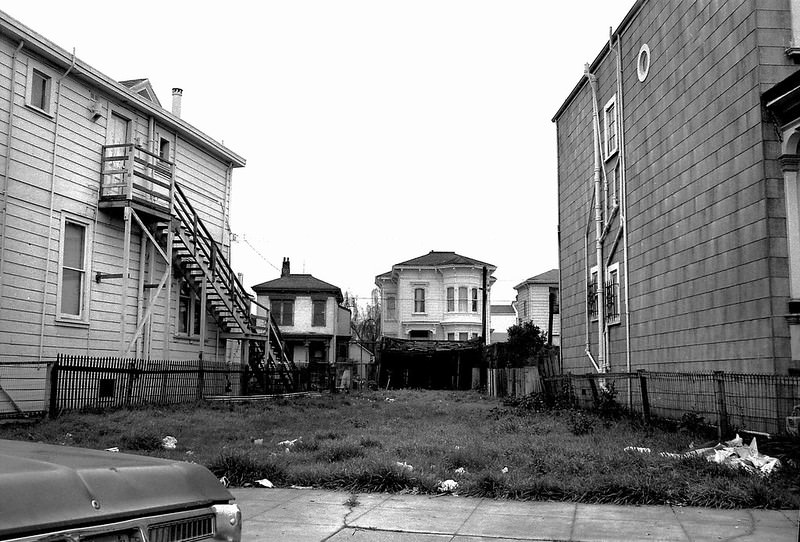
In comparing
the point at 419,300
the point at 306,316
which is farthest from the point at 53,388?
the point at 419,300

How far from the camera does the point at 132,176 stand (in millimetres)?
18922

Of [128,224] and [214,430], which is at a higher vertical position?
[128,224]

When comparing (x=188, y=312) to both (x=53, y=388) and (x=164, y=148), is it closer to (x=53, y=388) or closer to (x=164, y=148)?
(x=164, y=148)

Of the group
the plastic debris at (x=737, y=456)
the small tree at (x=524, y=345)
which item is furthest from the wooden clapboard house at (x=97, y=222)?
the plastic debris at (x=737, y=456)

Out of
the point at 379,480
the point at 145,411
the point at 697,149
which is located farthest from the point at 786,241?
the point at 145,411

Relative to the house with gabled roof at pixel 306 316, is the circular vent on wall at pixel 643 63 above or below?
above

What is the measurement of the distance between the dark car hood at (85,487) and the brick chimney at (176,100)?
22.5 metres

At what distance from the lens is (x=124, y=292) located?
18.7 metres

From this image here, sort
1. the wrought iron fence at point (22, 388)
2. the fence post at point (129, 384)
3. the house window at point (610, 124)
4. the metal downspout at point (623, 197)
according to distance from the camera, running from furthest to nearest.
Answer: the house window at point (610, 124), the fence post at point (129, 384), the metal downspout at point (623, 197), the wrought iron fence at point (22, 388)

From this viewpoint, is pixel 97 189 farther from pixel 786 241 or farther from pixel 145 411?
pixel 786 241

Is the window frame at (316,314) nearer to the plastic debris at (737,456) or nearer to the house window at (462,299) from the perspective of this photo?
the house window at (462,299)

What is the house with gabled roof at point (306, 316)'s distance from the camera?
170 ft

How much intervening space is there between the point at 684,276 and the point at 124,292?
12921 millimetres

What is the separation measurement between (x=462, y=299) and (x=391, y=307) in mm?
6881
